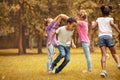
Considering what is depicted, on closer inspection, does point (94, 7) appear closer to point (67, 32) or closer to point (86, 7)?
point (86, 7)

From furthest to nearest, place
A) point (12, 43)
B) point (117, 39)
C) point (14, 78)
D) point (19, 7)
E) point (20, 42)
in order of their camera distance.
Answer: point (12, 43) < point (20, 42) < point (19, 7) < point (117, 39) < point (14, 78)

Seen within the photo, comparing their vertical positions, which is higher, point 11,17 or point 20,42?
point 11,17

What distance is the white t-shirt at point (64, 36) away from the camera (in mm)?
11586

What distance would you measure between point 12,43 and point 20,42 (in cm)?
3391

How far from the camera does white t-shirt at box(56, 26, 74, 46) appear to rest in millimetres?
11586

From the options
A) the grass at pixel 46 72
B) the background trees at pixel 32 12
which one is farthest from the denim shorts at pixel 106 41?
the background trees at pixel 32 12

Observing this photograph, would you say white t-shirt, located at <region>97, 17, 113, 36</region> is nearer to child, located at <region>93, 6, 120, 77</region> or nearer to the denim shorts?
child, located at <region>93, 6, 120, 77</region>

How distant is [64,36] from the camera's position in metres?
11.6

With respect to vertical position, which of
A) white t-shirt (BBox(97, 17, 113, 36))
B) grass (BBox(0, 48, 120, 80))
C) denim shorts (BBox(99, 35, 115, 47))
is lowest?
grass (BBox(0, 48, 120, 80))

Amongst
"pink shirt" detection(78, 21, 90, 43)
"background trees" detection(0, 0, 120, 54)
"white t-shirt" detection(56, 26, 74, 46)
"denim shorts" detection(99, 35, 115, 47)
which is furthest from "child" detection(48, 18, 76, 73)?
"background trees" detection(0, 0, 120, 54)

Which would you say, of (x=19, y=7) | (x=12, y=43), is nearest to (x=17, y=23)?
(x=19, y=7)

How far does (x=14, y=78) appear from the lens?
36.0 ft

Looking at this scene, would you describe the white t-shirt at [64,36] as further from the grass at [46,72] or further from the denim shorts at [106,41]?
the denim shorts at [106,41]

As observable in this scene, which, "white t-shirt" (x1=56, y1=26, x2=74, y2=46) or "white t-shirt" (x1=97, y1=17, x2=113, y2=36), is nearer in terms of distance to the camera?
"white t-shirt" (x1=97, y1=17, x2=113, y2=36)
